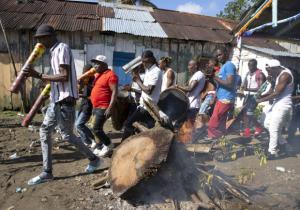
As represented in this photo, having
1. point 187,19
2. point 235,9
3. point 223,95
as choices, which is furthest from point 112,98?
point 235,9

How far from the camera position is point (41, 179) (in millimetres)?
4633

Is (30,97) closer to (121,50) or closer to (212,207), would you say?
(121,50)

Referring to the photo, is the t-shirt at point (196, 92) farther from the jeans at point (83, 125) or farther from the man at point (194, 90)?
the jeans at point (83, 125)

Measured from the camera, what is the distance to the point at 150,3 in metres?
19.6

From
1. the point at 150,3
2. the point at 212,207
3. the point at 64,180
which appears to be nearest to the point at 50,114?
the point at 64,180

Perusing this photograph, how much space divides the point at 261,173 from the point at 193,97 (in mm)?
2075

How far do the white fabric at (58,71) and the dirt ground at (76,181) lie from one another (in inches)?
49.9

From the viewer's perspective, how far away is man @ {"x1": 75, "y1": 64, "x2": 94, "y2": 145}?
6.23 metres

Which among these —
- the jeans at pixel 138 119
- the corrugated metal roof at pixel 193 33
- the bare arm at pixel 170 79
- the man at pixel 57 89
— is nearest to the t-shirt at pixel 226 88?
the bare arm at pixel 170 79

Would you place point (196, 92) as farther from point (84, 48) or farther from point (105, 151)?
point (84, 48)

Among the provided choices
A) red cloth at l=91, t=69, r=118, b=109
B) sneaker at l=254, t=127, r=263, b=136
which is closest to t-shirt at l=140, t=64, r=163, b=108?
red cloth at l=91, t=69, r=118, b=109

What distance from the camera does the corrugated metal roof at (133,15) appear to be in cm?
1388

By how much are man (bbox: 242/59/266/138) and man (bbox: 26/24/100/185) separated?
5065mm

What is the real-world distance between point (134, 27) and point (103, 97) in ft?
25.5
